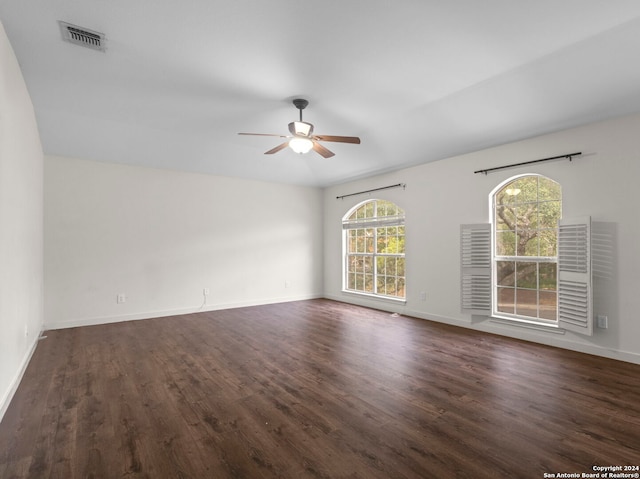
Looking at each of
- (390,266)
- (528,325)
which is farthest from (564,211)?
(390,266)

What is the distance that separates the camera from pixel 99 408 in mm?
2557

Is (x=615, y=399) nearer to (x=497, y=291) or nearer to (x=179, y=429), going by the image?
(x=497, y=291)

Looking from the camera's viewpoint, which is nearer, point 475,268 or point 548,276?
point 548,276

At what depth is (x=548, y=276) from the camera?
4246 millimetres

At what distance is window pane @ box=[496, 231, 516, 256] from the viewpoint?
4.61 metres

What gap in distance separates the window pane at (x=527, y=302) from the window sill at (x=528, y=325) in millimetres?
142

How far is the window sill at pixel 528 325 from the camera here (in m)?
4.06

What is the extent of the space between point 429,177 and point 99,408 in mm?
5203

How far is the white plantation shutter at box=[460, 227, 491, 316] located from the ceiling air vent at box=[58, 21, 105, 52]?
4.82m

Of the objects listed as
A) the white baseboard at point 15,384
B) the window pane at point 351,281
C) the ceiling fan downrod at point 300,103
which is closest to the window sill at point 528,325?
the window pane at point 351,281

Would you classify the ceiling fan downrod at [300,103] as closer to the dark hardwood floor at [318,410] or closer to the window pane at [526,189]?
the dark hardwood floor at [318,410]

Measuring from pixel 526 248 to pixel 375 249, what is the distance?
2.75 meters

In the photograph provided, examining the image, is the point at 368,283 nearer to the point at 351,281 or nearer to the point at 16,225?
the point at 351,281

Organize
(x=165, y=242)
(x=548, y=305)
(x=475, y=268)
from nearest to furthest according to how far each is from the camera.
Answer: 1. (x=548, y=305)
2. (x=475, y=268)
3. (x=165, y=242)
